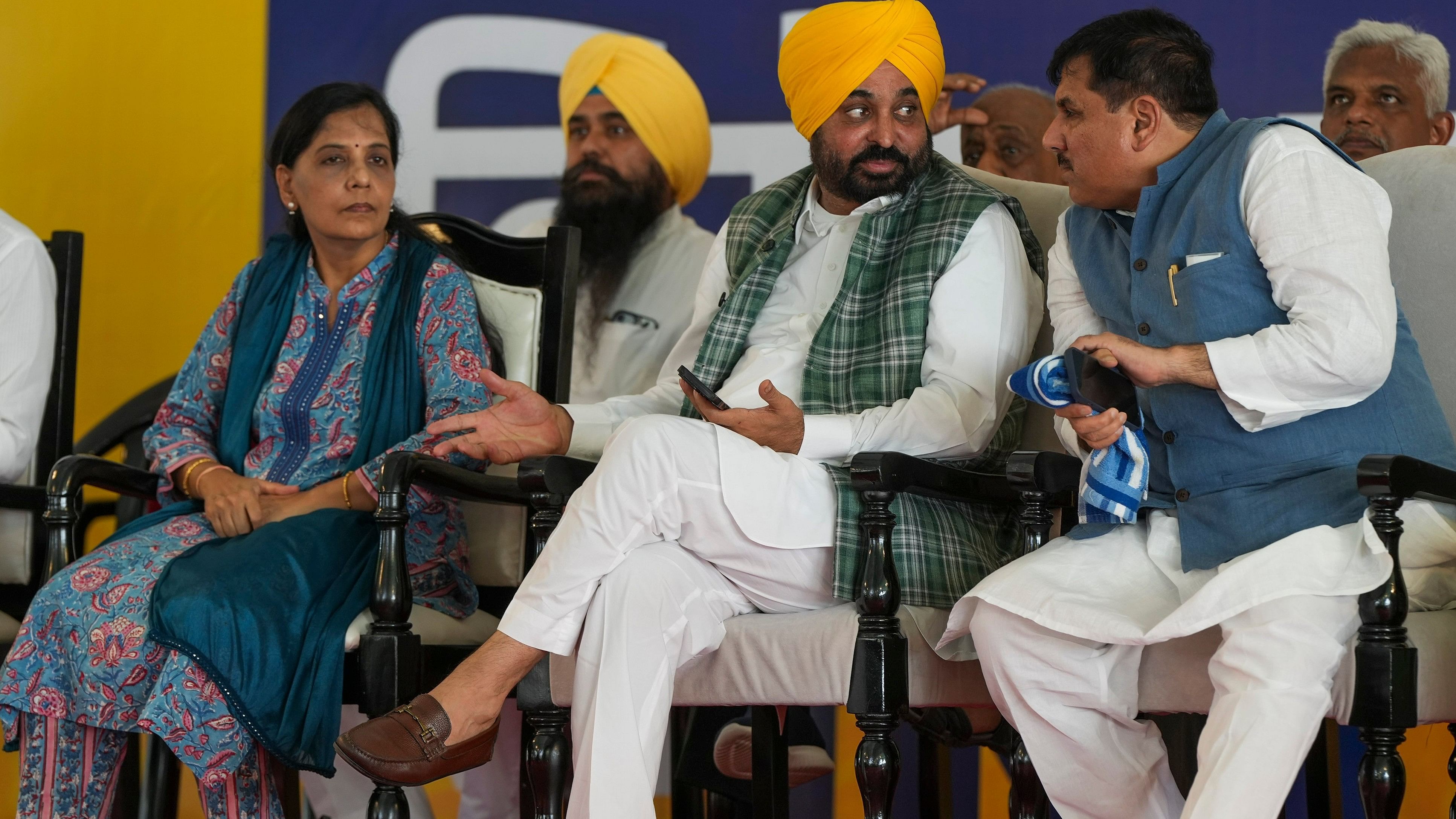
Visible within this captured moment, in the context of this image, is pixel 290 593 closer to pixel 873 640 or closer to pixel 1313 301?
pixel 873 640

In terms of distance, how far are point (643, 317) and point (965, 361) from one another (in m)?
1.59

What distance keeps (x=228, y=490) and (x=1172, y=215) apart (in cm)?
181

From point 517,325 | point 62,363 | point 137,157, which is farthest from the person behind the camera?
point 137,157

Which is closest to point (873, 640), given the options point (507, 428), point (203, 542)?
point (507, 428)

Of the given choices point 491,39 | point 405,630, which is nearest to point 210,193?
point 491,39

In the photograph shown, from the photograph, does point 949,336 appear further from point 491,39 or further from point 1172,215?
point 491,39

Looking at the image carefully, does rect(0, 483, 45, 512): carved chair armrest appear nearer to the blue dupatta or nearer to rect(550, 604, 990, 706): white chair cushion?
the blue dupatta

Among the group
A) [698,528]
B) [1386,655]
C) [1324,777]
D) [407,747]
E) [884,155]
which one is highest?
[884,155]

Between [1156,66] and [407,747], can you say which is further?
[1156,66]

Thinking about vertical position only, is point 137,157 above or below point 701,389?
above

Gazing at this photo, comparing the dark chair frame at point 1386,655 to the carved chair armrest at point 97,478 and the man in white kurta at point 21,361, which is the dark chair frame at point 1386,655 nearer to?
the carved chair armrest at point 97,478

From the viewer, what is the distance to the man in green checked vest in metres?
2.25

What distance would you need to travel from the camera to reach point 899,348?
8.69 feet

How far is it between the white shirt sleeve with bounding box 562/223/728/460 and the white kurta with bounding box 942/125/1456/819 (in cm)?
90
